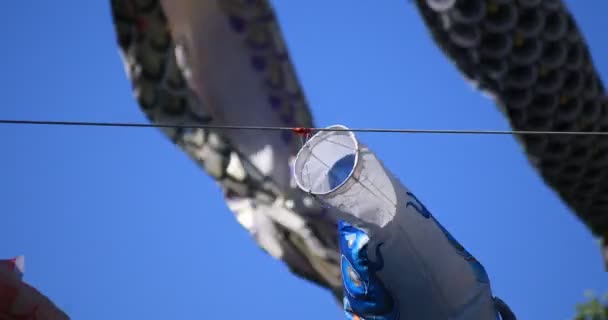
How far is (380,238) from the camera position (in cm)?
336

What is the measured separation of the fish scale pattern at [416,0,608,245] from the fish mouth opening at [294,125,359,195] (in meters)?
2.17

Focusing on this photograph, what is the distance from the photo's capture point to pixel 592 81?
575cm

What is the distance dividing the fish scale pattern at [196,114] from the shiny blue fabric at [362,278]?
197 cm

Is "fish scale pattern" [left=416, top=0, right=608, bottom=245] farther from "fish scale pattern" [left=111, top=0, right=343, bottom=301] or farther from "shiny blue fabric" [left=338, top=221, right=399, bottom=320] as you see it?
"shiny blue fabric" [left=338, top=221, right=399, bottom=320]

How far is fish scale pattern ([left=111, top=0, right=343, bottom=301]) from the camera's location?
217 inches

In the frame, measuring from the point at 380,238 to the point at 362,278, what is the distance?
0.48 ft

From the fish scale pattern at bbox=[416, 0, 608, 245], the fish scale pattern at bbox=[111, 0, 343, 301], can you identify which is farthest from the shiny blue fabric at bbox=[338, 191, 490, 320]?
the fish scale pattern at bbox=[416, 0, 608, 245]

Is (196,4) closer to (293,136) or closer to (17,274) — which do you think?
(293,136)

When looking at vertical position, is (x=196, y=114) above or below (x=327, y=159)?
above

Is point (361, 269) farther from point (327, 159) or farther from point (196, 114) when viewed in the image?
point (196, 114)

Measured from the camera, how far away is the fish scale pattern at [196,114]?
5.50 meters

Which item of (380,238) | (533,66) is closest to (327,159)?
(380,238)

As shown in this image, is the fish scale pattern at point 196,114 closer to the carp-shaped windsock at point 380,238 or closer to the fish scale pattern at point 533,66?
the fish scale pattern at point 533,66

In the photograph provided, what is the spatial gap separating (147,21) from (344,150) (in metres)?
2.42
